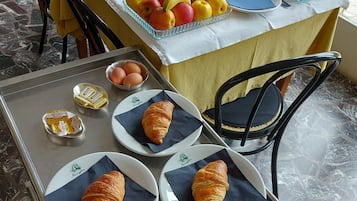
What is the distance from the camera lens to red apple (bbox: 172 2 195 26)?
42.6 inches

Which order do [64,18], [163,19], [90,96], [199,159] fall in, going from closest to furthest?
[199,159]
[90,96]
[163,19]
[64,18]

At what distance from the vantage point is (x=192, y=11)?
1099 mm

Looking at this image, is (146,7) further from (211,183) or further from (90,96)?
(211,183)

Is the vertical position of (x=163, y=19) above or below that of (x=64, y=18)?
above

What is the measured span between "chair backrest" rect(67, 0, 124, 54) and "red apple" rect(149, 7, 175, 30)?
242 millimetres

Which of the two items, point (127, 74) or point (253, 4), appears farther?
point (253, 4)

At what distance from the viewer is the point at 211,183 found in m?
0.74

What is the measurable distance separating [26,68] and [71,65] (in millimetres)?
1225

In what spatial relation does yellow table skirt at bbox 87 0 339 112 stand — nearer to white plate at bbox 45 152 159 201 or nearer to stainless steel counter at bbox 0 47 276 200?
stainless steel counter at bbox 0 47 276 200

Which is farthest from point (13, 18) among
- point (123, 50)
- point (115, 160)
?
point (115, 160)

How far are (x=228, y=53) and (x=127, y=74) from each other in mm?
339

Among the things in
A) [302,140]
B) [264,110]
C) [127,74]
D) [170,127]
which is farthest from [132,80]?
[302,140]

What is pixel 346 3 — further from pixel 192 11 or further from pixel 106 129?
pixel 106 129

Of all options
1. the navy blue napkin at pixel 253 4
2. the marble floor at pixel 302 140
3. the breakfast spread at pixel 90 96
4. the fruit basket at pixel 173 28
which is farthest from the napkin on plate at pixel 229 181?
the marble floor at pixel 302 140
